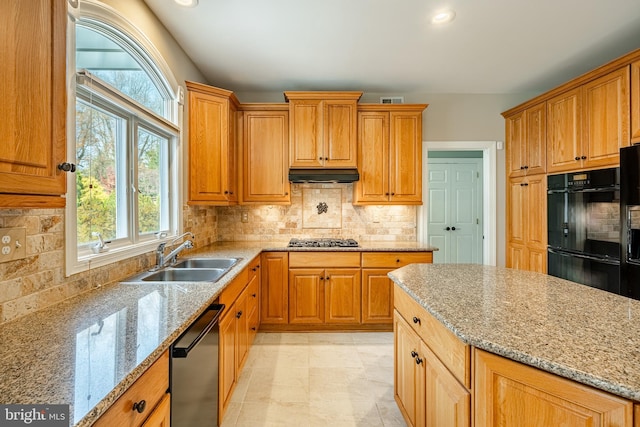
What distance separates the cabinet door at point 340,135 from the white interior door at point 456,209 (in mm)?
2356

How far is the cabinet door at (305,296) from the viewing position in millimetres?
3053

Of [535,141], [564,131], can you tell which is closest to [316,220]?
[535,141]

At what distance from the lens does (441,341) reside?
1.19 metres

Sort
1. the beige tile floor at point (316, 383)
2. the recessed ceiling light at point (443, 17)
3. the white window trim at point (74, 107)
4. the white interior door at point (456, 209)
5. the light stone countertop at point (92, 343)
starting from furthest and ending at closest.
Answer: the white interior door at point (456, 209) → the recessed ceiling light at point (443, 17) → the beige tile floor at point (316, 383) → the white window trim at point (74, 107) → the light stone countertop at point (92, 343)

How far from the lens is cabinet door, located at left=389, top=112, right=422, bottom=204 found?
3.33m

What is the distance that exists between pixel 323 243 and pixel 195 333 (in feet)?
6.89

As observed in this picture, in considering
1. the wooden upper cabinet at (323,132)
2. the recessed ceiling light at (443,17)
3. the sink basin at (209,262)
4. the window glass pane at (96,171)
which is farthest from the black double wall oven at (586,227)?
the window glass pane at (96,171)

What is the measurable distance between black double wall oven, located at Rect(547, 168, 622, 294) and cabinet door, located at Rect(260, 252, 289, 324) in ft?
8.83

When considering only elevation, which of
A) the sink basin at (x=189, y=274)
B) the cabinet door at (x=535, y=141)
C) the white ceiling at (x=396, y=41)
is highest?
the white ceiling at (x=396, y=41)

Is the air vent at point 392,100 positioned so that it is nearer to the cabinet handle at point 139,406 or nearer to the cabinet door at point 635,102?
the cabinet door at point 635,102

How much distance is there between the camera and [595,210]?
8.07 feet

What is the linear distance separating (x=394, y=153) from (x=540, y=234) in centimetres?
174

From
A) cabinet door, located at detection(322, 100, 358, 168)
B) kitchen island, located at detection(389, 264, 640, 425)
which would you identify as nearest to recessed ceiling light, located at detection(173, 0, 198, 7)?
cabinet door, located at detection(322, 100, 358, 168)

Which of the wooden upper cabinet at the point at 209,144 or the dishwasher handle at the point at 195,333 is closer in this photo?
the dishwasher handle at the point at 195,333
